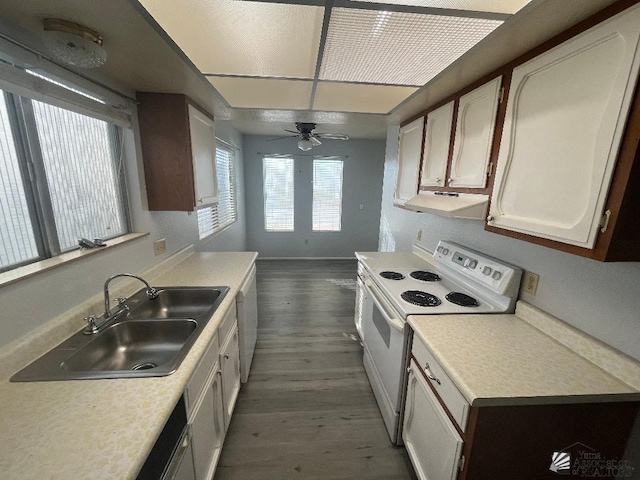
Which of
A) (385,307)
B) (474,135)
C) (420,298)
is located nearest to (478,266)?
(420,298)

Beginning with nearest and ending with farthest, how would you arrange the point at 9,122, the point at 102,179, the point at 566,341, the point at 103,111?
1. the point at 9,122
2. the point at 566,341
3. the point at 103,111
4. the point at 102,179

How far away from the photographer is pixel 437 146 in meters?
1.83

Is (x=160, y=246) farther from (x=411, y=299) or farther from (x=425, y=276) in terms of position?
(x=425, y=276)

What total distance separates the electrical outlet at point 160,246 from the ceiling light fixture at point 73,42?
3.94ft

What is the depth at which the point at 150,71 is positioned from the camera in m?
1.40

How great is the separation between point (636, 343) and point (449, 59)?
141 cm

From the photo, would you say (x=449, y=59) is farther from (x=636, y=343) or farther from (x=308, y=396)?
(x=308, y=396)

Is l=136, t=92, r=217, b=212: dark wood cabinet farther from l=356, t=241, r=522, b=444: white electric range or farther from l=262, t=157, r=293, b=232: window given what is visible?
l=262, t=157, r=293, b=232: window

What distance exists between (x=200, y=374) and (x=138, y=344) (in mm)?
465

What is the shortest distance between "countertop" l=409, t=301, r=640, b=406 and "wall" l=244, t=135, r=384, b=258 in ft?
13.8

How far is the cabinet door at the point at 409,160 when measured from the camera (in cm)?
211

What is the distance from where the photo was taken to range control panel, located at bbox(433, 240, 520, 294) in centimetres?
146

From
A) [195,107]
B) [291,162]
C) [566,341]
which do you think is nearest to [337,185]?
[291,162]

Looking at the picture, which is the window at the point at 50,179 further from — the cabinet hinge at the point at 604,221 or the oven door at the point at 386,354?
the cabinet hinge at the point at 604,221
